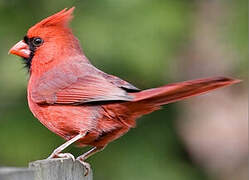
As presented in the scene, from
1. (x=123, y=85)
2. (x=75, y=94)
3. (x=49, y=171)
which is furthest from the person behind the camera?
(x=75, y=94)

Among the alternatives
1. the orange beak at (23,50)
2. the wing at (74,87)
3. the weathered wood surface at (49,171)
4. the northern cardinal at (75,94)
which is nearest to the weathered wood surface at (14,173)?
the weathered wood surface at (49,171)

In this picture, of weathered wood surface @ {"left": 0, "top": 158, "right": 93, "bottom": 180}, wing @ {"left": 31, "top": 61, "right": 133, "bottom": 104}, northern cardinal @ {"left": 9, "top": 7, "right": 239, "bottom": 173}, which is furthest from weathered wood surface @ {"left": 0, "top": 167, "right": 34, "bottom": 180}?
wing @ {"left": 31, "top": 61, "right": 133, "bottom": 104}

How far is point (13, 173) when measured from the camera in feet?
7.54

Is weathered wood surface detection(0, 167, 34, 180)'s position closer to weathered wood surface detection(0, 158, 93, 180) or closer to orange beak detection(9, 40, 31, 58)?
weathered wood surface detection(0, 158, 93, 180)

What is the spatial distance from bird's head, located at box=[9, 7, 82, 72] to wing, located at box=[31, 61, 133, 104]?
76 mm

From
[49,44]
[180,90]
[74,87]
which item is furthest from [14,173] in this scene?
[49,44]

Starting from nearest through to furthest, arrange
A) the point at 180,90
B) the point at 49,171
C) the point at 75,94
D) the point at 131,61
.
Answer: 1. the point at 49,171
2. the point at 180,90
3. the point at 75,94
4. the point at 131,61

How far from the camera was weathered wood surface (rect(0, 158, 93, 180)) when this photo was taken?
7.58ft

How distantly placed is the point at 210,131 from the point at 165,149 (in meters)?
0.63

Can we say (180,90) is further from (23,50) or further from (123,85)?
(23,50)

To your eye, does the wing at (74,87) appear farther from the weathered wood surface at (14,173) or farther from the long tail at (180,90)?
the weathered wood surface at (14,173)

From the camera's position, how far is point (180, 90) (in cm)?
311

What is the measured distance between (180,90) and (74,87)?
0.88m

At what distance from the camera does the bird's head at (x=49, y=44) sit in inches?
161
